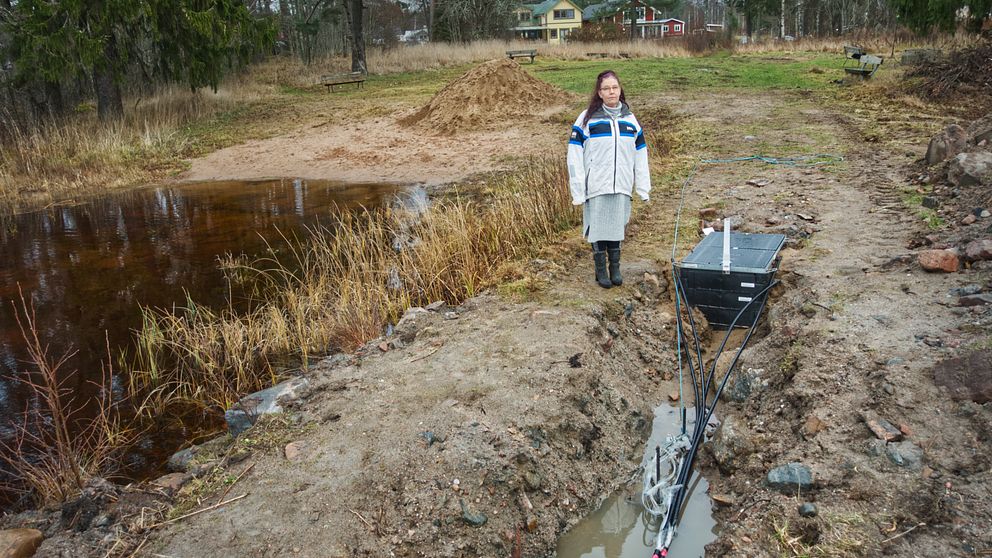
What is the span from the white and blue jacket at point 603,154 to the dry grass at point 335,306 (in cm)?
151

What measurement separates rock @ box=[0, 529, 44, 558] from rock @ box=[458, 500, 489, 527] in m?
2.10

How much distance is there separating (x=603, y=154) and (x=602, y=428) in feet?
7.31

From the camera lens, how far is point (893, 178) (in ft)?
27.7

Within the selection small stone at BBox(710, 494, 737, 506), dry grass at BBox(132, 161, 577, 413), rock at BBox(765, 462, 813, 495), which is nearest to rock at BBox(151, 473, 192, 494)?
dry grass at BBox(132, 161, 577, 413)

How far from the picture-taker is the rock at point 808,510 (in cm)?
332

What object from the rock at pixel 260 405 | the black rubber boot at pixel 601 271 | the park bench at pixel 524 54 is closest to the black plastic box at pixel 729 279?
the black rubber boot at pixel 601 271

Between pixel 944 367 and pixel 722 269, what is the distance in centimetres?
207

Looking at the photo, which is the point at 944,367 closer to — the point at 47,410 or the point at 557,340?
the point at 557,340

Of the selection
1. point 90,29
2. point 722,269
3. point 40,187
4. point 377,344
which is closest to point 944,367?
point 722,269

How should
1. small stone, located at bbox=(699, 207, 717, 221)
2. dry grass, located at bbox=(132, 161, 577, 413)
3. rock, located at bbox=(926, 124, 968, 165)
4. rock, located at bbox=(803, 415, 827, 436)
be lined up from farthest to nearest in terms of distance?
1. rock, located at bbox=(926, 124, 968, 165)
2. small stone, located at bbox=(699, 207, 717, 221)
3. dry grass, located at bbox=(132, 161, 577, 413)
4. rock, located at bbox=(803, 415, 827, 436)

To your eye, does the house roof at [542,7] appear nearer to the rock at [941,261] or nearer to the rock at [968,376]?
the rock at [941,261]

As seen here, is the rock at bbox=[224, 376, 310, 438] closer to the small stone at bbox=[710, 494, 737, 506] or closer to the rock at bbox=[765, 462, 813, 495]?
the small stone at bbox=[710, 494, 737, 506]

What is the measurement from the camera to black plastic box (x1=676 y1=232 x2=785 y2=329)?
5.87 m

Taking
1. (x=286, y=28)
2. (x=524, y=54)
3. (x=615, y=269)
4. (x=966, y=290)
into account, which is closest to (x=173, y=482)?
(x=615, y=269)
